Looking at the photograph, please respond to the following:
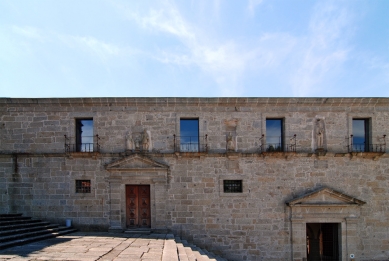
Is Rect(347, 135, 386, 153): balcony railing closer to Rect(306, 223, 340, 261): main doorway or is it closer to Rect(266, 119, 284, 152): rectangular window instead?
Rect(266, 119, 284, 152): rectangular window

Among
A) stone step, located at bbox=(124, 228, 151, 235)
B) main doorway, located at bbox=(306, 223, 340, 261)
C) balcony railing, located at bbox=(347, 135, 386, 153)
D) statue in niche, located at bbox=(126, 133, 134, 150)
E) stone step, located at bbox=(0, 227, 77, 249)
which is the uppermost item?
statue in niche, located at bbox=(126, 133, 134, 150)

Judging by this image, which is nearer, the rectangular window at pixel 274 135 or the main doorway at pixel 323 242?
the main doorway at pixel 323 242

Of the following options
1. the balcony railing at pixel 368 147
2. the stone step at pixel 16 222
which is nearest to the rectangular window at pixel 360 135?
the balcony railing at pixel 368 147

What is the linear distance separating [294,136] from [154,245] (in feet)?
22.9

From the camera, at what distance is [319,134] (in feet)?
35.1

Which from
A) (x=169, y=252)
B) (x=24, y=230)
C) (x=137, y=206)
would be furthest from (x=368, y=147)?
(x=24, y=230)

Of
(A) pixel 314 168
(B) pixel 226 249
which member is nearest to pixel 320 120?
(A) pixel 314 168

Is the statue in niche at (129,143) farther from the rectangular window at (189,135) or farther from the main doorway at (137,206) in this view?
the rectangular window at (189,135)

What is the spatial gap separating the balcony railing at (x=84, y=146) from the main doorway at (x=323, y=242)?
32.9ft

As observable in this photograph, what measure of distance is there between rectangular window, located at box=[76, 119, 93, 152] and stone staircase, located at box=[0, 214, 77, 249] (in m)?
3.13

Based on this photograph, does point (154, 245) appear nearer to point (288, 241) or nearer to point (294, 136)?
point (288, 241)

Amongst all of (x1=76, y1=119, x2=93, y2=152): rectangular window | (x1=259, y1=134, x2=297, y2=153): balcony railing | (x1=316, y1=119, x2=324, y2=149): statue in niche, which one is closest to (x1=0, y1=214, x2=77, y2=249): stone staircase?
(x1=76, y1=119, x2=93, y2=152): rectangular window

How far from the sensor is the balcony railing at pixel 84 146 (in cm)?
1059

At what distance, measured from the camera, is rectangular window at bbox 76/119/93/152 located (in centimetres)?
1082
